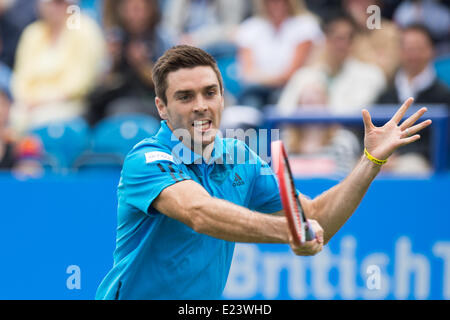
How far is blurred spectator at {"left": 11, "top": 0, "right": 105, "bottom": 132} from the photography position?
912cm

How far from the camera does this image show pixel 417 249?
618 centimetres

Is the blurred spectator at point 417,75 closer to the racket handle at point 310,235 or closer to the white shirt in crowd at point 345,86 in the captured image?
the white shirt in crowd at point 345,86

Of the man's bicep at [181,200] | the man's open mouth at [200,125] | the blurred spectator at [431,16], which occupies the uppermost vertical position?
the blurred spectator at [431,16]

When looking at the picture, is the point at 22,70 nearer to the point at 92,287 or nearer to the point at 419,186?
A: the point at 92,287

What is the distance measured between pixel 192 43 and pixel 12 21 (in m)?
2.63

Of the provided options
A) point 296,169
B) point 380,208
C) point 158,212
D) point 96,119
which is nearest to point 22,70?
point 96,119

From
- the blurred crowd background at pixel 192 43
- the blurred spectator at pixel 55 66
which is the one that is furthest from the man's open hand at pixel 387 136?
the blurred spectator at pixel 55 66

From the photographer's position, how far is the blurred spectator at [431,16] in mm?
8594

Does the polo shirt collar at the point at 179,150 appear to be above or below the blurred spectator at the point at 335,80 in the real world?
below

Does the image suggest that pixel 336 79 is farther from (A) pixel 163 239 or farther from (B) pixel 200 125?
(A) pixel 163 239

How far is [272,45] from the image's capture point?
902 cm

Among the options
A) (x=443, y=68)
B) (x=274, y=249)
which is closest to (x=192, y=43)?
(x=443, y=68)

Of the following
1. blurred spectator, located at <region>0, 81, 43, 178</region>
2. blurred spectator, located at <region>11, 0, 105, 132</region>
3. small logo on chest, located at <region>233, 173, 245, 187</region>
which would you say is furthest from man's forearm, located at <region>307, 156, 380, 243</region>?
blurred spectator, located at <region>11, 0, 105, 132</region>

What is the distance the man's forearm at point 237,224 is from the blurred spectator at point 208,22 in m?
6.17
